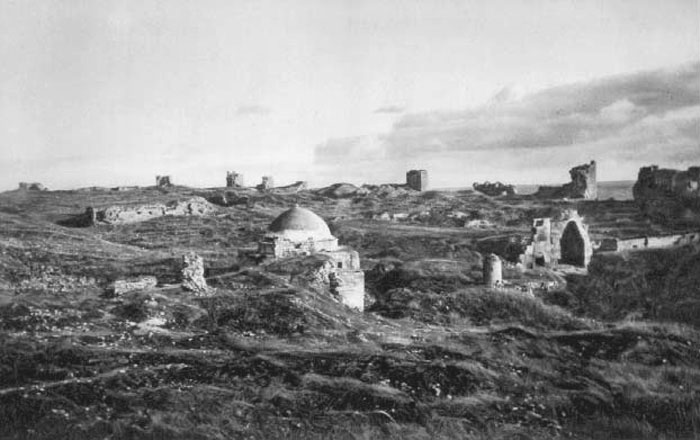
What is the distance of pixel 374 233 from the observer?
151 ft

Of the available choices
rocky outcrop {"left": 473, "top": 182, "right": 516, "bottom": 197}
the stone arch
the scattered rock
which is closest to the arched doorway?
the stone arch

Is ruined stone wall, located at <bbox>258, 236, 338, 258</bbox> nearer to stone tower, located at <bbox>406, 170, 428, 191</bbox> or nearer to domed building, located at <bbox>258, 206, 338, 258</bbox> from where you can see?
domed building, located at <bbox>258, 206, 338, 258</bbox>

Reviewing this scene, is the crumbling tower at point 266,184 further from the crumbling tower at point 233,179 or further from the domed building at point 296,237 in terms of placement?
the domed building at point 296,237

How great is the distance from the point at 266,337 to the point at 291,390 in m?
3.60

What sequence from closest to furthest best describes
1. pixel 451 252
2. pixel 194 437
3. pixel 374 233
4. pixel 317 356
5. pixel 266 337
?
pixel 194 437 → pixel 317 356 → pixel 266 337 → pixel 451 252 → pixel 374 233

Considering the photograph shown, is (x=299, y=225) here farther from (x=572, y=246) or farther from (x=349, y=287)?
(x=572, y=246)

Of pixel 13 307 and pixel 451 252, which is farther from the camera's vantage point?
pixel 451 252

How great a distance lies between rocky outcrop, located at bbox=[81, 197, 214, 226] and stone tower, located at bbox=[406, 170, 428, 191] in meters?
33.3

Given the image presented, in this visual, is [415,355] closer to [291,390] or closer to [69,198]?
[291,390]

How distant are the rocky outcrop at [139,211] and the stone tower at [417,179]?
3333 centimetres

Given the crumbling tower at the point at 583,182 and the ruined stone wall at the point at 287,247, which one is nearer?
the ruined stone wall at the point at 287,247

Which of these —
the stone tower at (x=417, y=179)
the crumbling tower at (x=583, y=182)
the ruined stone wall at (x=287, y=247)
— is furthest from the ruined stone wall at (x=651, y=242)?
the stone tower at (x=417, y=179)

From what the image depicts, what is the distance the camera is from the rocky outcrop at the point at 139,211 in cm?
4909

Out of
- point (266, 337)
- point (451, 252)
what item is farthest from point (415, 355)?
point (451, 252)
